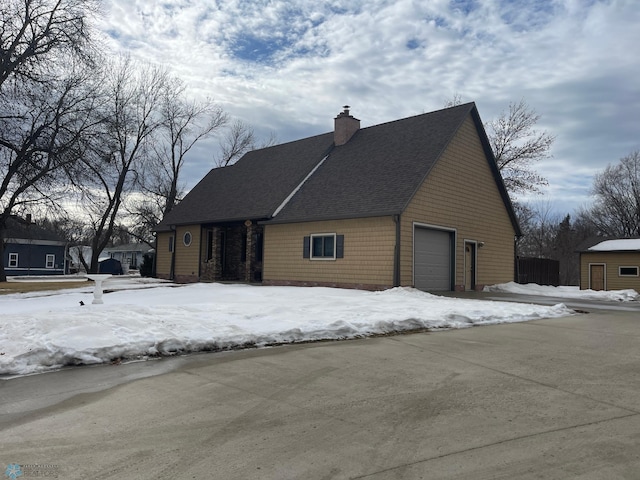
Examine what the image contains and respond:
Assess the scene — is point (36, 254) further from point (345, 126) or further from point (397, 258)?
point (397, 258)

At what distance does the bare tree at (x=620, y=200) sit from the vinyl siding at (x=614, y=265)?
16765mm

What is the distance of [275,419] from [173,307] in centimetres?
559

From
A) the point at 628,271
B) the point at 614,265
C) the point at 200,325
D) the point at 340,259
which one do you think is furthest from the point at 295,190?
the point at 628,271

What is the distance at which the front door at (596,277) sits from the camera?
2719cm

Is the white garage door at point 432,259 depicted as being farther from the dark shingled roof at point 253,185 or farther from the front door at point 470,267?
the dark shingled roof at point 253,185

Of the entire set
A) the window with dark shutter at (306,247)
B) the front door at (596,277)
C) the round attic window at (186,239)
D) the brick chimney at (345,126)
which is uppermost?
the brick chimney at (345,126)

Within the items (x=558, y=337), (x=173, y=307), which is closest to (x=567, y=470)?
(x=558, y=337)

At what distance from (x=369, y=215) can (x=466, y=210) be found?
196 inches

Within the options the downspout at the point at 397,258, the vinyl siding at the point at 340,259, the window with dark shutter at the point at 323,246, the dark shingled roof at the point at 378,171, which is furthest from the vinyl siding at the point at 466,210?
the window with dark shutter at the point at 323,246

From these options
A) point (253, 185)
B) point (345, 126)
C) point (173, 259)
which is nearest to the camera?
point (345, 126)

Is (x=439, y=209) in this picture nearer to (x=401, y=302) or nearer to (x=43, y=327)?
(x=401, y=302)

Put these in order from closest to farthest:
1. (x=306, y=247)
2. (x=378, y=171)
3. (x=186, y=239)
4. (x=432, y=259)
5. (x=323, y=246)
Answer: (x=432, y=259), (x=323, y=246), (x=378, y=171), (x=306, y=247), (x=186, y=239)

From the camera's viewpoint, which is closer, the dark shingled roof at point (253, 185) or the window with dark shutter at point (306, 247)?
the window with dark shutter at point (306, 247)

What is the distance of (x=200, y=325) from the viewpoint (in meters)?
7.74
